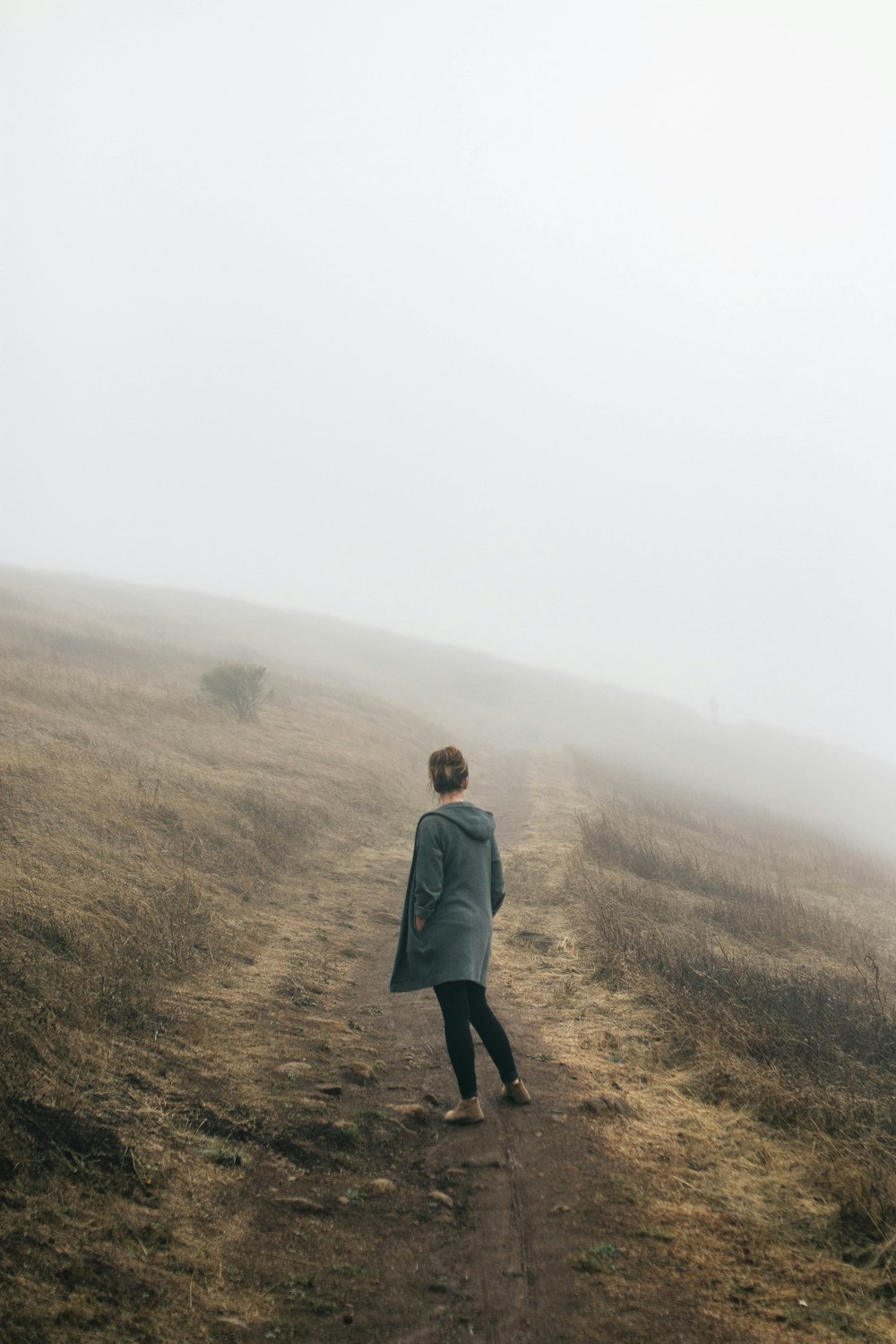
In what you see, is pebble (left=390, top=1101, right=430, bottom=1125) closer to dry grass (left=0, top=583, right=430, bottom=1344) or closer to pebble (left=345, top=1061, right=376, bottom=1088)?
pebble (left=345, top=1061, right=376, bottom=1088)

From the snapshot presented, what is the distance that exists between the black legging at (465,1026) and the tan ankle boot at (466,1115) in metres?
0.06

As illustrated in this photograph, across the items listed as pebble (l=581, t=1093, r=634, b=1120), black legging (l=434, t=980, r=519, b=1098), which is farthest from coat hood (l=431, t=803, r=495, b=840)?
pebble (l=581, t=1093, r=634, b=1120)

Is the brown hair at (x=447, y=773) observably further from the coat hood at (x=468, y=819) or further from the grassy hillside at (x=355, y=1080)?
the grassy hillside at (x=355, y=1080)

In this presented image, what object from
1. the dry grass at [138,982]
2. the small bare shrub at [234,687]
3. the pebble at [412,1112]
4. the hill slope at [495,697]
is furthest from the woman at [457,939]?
the hill slope at [495,697]

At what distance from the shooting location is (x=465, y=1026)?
19.4 feet

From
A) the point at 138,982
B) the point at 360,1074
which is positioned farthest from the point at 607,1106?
the point at 138,982

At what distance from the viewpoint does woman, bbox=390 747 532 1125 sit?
5918 mm

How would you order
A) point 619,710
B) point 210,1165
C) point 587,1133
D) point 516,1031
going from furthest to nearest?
point 619,710 < point 516,1031 < point 587,1133 < point 210,1165

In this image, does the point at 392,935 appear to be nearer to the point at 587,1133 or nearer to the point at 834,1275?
the point at 587,1133

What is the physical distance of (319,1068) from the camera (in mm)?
6660

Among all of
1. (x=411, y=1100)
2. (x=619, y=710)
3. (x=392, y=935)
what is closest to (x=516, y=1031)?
(x=411, y=1100)

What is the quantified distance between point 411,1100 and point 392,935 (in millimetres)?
4865

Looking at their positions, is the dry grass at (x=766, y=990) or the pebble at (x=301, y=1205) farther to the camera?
the dry grass at (x=766, y=990)

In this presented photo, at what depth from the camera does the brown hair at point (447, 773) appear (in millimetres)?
6484
